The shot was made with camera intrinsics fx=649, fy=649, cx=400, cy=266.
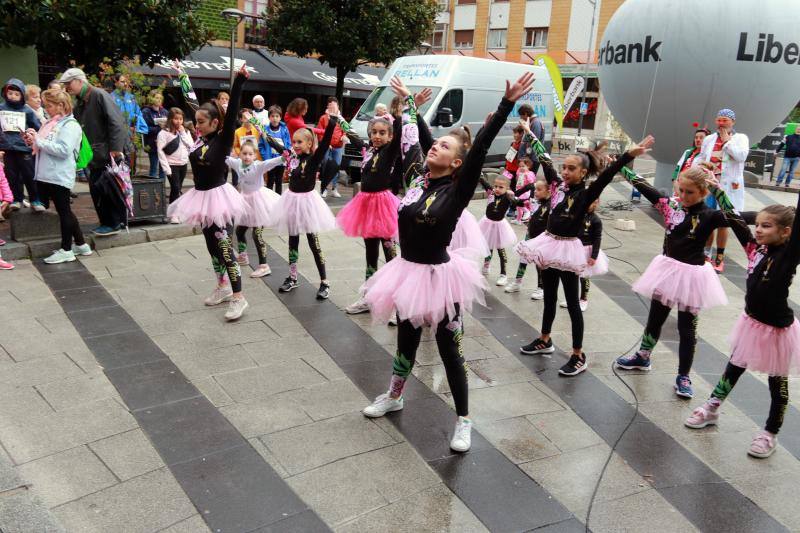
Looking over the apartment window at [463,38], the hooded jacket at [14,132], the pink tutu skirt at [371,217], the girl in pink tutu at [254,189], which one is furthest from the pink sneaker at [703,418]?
the apartment window at [463,38]

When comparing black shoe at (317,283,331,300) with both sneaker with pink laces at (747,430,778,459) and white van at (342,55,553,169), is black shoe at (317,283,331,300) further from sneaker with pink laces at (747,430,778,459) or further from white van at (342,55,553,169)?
white van at (342,55,553,169)

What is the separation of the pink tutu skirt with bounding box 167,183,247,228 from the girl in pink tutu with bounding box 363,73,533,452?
2.30 m

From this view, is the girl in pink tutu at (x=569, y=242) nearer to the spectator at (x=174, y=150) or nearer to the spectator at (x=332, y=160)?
the spectator at (x=332, y=160)

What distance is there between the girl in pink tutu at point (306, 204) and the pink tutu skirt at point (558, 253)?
216 cm

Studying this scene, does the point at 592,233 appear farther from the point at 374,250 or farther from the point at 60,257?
the point at 60,257

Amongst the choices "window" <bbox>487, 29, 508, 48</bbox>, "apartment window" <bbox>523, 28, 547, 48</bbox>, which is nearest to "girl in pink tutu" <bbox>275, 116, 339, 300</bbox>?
"apartment window" <bbox>523, 28, 547, 48</bbox>

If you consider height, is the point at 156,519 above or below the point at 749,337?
below

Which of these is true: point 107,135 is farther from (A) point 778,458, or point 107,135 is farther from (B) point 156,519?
(A) point 778,458

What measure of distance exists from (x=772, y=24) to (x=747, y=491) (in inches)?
382

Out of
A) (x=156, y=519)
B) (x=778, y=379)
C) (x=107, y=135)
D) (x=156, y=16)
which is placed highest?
(x=156, y=16)

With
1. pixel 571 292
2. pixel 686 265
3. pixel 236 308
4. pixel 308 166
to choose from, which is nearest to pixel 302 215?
pixel 308 166

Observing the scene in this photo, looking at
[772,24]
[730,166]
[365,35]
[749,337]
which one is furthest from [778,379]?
[365,35]

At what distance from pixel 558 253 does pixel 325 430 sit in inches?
90.3

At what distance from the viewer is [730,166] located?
8.92 metres
